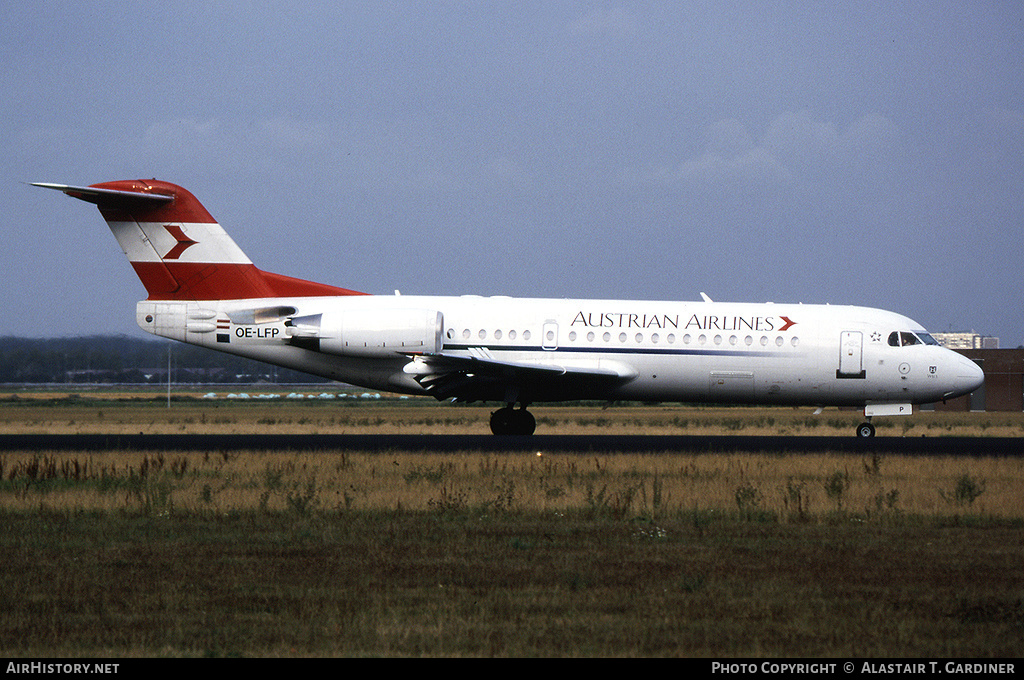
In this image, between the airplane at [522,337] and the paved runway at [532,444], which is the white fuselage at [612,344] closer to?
the airplane at [522,337]

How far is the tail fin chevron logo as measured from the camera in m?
27.0

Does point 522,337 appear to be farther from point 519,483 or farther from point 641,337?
point 519,483

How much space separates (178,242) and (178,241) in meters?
0.03

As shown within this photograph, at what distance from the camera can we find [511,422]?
89.9ft

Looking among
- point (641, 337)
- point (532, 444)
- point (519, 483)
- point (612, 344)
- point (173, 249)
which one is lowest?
point (532, 444)

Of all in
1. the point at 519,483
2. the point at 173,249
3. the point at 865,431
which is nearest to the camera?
the point at 519,483

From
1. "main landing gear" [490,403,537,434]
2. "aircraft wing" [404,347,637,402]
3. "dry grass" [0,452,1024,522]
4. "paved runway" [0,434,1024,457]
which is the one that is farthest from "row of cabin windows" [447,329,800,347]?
"dry grass" [0,452,1024,522]

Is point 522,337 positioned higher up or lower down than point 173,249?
lower down

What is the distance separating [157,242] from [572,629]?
2179 centimetres

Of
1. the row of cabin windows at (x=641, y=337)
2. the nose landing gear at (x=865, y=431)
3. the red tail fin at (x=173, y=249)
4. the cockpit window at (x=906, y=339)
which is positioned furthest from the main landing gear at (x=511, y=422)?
the cockpit window at (x=906, y=339)

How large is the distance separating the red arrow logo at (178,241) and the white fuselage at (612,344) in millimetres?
1228

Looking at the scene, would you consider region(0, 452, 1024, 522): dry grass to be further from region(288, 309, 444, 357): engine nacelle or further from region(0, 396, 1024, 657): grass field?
region(288, 309, 444, 357): engine nacelle

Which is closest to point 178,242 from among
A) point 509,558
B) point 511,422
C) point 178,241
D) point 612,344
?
point 178,241

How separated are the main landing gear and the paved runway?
0.79 m
